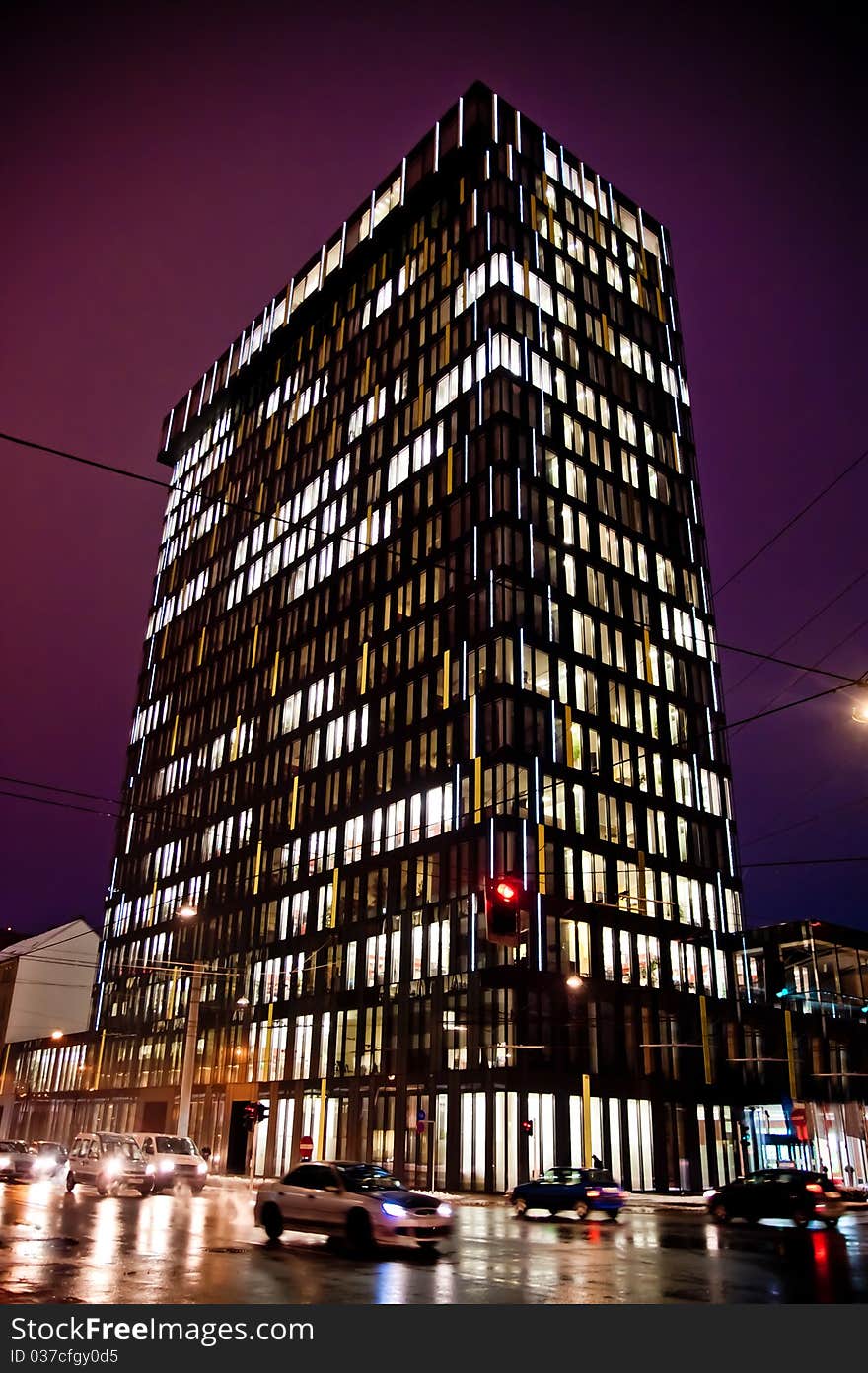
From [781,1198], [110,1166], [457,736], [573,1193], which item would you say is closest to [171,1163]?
[110,1166]

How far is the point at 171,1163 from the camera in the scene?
3247 cm

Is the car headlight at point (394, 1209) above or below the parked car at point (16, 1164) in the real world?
above

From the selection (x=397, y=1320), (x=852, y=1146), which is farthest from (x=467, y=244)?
(x=397, y=1320)

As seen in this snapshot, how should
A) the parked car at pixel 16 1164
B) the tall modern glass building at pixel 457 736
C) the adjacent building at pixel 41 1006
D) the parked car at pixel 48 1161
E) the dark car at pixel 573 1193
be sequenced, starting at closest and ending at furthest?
1. the dark car at pixel 573 1193
2. the parked car at pixel 16 1164
3. the parked car at pixel 48 1161
4. the tall modern glass building at pixel 457 736
5. the adjacent building at pixel 41 1006

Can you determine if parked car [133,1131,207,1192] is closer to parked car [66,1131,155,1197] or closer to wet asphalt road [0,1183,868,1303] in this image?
parked car [66,1131,155,1197]

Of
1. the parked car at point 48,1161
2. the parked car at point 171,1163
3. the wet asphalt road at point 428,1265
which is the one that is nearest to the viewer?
the wet asphalt road at point 428,1265

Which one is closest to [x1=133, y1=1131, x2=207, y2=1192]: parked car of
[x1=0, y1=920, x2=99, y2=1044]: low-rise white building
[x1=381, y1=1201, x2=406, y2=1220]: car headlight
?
[x1=381, y1=1201, x2=406, y2=1220]: car headlight

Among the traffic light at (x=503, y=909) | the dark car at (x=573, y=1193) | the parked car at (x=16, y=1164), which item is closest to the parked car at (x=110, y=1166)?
the parked car at (x=16, y=1164)

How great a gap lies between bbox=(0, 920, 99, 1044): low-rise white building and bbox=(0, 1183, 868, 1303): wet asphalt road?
78942 mm

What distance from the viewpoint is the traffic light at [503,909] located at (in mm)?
16859

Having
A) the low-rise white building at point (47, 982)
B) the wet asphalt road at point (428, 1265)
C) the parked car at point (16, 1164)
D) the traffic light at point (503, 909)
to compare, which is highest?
the low-rise white building at point (47, 982)

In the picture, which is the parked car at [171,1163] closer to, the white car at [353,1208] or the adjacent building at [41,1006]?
the white car at [353,1208]

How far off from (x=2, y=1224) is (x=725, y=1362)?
16.1 meters

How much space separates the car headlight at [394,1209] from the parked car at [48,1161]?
27.5 metres
